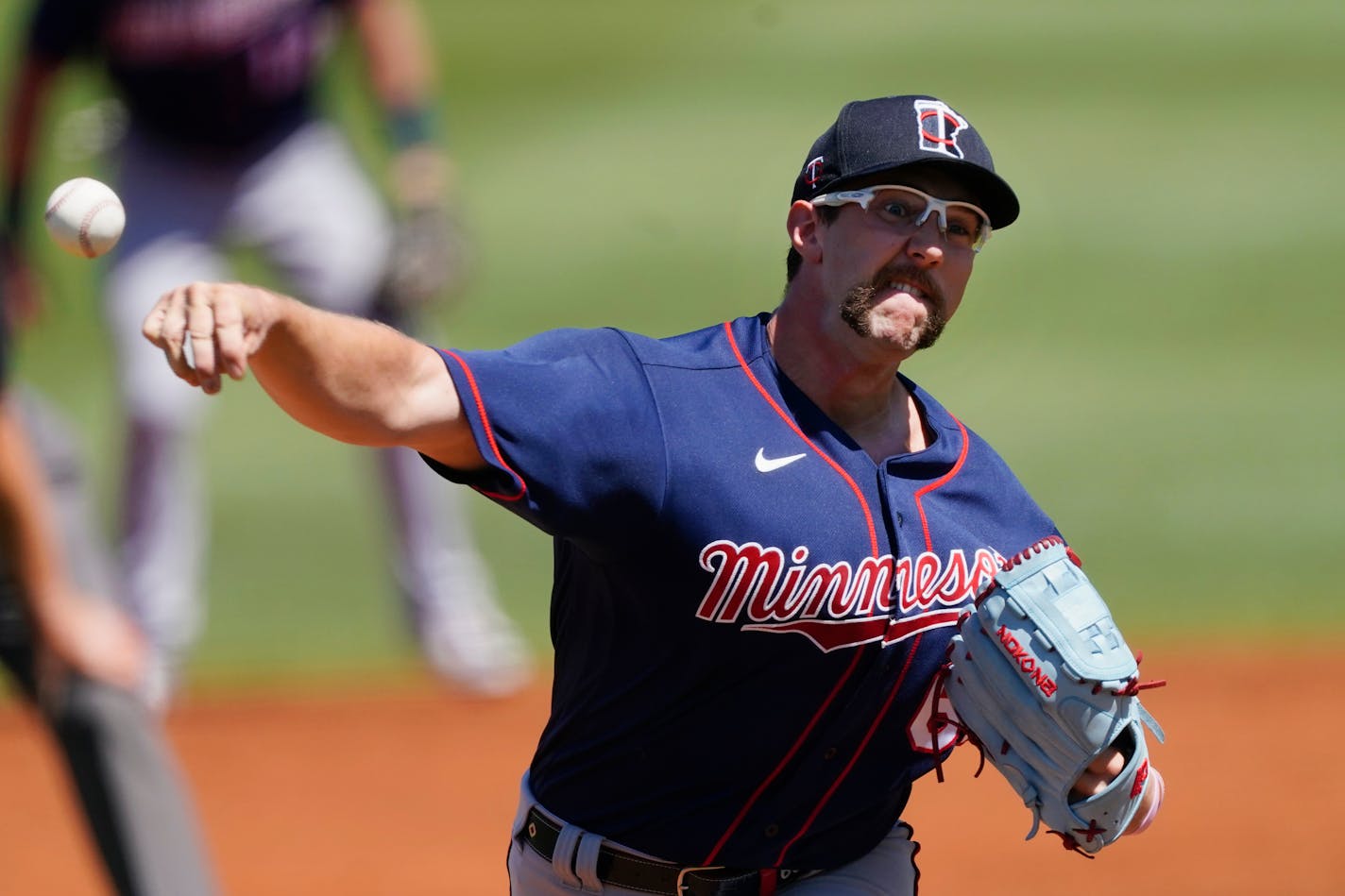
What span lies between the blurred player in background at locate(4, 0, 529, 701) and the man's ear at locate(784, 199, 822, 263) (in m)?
4.66

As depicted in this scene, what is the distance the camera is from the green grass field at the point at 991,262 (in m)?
8.52

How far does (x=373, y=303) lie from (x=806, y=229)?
4.93 meters

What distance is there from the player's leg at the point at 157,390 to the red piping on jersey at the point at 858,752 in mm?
4898

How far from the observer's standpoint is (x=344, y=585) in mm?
8422

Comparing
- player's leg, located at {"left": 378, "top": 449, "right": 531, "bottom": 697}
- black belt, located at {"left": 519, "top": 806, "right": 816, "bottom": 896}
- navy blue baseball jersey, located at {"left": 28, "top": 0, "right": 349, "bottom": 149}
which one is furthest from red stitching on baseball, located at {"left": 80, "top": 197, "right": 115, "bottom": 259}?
navy blue baseball jersey, located at {"left": 28, "top": 0, "right": 349, "bottom": 149}

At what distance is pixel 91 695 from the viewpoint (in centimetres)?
370

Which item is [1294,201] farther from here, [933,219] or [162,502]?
[933,219]

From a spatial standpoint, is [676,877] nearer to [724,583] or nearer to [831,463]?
[724,583]

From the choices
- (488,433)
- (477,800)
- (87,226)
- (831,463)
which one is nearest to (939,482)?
(831,463)

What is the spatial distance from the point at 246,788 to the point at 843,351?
4312 mm

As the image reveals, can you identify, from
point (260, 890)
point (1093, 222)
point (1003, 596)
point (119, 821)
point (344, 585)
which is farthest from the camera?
point (1093, 222)

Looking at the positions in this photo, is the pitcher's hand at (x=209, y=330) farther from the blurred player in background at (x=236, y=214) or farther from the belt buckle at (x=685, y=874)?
the blurred player in background at (x=236, y=214)

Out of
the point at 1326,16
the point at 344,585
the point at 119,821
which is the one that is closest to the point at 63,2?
the point at 344,585

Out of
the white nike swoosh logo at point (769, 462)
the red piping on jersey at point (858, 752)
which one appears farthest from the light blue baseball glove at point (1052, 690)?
the white nike swoosh logo at point (769, 462)
